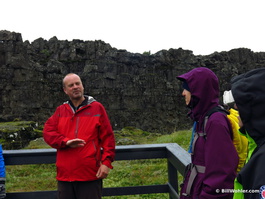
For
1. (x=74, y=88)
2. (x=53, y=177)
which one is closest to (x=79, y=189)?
(x=74, y=88)

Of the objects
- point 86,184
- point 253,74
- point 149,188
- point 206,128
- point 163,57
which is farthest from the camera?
point 163,57

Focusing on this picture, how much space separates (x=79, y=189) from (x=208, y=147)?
184 centimetres

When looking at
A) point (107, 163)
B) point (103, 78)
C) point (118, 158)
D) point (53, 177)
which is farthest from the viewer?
point (103, 78)

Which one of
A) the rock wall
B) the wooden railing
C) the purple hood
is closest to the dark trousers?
the wooden railing

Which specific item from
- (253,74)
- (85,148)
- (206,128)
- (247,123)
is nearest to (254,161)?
(247,123)

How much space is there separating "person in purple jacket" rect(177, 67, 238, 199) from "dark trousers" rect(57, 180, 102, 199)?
1.23 metres

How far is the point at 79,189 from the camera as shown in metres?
3.47

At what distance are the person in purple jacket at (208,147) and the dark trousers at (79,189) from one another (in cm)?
123

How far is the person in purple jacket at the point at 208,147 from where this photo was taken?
86.0 inches

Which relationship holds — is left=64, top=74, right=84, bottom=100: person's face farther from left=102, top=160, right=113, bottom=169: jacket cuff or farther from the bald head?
left=102, top=160, right=113, bottom=169: jacket cuff

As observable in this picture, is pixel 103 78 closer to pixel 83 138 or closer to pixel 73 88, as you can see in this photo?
pixel 73 88

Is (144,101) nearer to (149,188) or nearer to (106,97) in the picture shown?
(106,97)

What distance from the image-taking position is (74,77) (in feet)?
12.9

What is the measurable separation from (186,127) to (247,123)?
3455 cm
